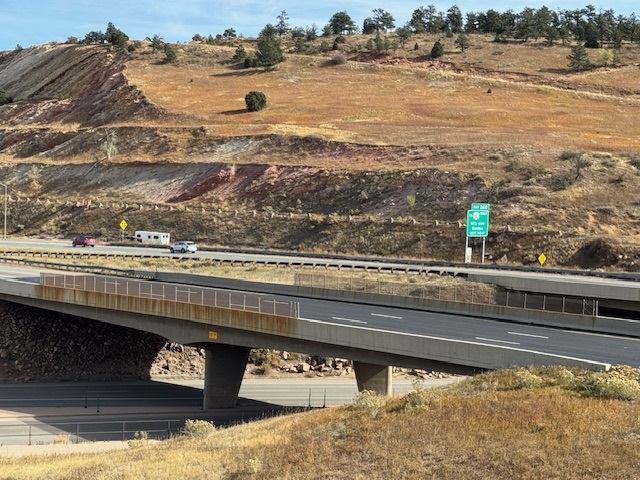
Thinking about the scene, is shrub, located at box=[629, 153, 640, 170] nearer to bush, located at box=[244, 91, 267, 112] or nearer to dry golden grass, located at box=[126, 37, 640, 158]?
dry golden grass, located at box=[126, 37, 640, 158]

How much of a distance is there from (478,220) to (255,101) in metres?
55.2

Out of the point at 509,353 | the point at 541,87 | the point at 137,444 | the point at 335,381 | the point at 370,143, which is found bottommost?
the point at 335,381

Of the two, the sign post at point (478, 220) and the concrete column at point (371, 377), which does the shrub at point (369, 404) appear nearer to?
the concrete column at point (371, 377)

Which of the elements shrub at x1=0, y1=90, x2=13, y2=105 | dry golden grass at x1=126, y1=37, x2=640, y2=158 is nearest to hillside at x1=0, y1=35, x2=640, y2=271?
dry golden grass at x1=126, y1=37, x2=640, y2=158

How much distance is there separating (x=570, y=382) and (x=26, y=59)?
15663cm

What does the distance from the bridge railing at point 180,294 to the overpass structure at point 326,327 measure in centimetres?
5

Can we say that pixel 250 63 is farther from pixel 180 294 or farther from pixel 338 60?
pixel 180 294

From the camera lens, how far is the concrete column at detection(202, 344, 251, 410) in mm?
34938

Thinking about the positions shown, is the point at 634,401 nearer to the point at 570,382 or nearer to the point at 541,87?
the point at 570,382

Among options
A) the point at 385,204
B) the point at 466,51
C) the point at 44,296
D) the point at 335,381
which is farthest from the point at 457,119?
the point at 44,296

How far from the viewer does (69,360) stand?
42.9 m

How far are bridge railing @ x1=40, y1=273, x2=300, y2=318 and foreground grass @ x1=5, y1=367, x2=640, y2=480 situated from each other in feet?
29.2

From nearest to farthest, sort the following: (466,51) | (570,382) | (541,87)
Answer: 1. (570,382)
2. (541,87)
3. (466,51)

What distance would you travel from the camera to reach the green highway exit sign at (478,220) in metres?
56.5
